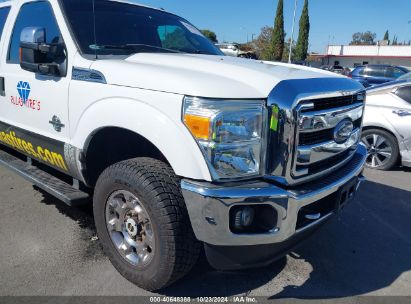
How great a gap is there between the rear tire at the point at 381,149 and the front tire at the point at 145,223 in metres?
4.49

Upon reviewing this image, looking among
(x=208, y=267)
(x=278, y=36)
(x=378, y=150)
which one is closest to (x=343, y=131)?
(x=208, y=267)

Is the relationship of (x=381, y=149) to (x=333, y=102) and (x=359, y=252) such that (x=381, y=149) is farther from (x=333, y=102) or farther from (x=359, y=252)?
(x=333, y=102)

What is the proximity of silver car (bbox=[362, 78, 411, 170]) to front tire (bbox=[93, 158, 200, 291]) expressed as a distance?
14.7ft

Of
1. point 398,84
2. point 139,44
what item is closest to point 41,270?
point 139,44

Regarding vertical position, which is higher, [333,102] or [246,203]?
[333,102]

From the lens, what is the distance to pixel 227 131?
2.15 meters

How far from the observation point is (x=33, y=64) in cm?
300

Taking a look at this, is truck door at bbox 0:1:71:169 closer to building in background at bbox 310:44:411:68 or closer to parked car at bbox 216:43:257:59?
parked car at bbox 216:43:257:59

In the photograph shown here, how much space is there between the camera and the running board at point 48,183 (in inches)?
120

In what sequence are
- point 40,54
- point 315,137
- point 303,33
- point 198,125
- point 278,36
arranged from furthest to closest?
point 303,33 < point 278,36 < point 40,54 < point 315,137 < point 198,125

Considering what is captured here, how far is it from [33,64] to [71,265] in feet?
5.30

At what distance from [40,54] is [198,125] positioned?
1.63 m

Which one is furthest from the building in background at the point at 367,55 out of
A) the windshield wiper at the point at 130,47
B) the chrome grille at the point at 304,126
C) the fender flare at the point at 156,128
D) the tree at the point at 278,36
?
the fender flare at the point at 156,128

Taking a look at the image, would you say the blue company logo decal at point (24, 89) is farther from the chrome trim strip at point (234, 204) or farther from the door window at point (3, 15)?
the chrome trim strip at point (234, 204)
